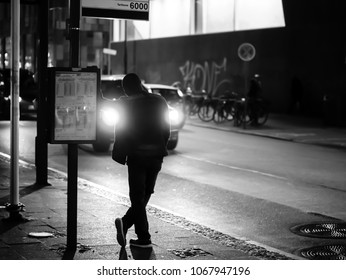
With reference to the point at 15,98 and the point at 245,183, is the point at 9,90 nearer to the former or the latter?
the point at 15,98

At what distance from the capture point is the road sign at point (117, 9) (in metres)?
8.74

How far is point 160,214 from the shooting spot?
407 inches

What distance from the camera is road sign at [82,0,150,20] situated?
874 centimetres

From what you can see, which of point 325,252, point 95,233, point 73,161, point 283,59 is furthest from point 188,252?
point 283,59

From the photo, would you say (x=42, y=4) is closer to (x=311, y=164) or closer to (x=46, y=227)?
(x=46, y=227)

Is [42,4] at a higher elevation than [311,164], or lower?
higher

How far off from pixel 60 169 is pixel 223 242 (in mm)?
7467

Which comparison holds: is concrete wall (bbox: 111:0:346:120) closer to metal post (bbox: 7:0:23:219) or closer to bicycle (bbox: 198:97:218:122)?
bicycle (bbox: 198:97:218:122)

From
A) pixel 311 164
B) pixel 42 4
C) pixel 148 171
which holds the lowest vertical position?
pixel 311 164

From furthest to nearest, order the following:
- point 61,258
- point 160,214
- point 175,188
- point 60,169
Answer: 1. point 60,169
2. point 175,188
3. point 160,214
4. point 61,258

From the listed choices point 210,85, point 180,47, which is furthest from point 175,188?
point 180,47

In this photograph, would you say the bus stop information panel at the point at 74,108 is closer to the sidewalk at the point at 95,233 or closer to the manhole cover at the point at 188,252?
the sidewalk at the point at 95,233

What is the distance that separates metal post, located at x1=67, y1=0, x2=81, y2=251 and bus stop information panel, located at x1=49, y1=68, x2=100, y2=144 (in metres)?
0.13

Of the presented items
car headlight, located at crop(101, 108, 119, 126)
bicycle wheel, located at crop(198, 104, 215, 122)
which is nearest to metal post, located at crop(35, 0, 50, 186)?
car headlight, located at crop(101, 108, 119, 126)
